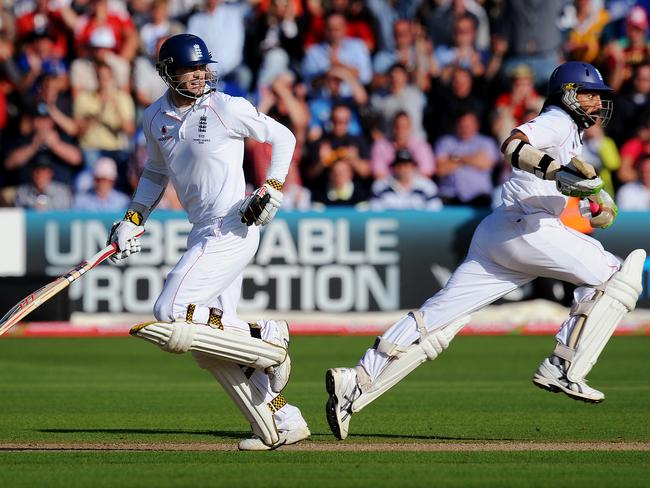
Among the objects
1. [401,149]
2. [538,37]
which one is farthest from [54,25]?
[538,37]

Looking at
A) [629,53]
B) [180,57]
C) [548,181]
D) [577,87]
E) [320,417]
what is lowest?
[320,417]

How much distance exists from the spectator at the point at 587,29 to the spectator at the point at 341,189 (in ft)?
10.7

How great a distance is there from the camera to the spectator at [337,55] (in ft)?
57.4

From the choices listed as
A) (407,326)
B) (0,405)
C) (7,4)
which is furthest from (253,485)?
(7,4)

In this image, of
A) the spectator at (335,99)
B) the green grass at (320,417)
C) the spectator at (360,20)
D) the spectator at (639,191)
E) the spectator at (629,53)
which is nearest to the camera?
the green grass at (320,417)

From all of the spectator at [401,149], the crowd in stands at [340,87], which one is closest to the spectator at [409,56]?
the crowd in stands at [340,87]

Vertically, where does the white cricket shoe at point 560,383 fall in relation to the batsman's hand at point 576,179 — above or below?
below

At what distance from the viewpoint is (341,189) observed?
1631 cm

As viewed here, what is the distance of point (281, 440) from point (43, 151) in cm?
1020

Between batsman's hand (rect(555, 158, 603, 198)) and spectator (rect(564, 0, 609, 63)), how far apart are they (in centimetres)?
995

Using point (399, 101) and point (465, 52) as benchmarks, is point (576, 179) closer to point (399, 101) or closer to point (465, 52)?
point (399, 101)

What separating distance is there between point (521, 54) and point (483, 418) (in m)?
9.04

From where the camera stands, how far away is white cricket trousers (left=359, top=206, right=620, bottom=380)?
7.89 metres

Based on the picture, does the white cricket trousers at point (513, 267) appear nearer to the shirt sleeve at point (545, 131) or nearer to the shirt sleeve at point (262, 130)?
the shirt sleeve at point (545, 131)
